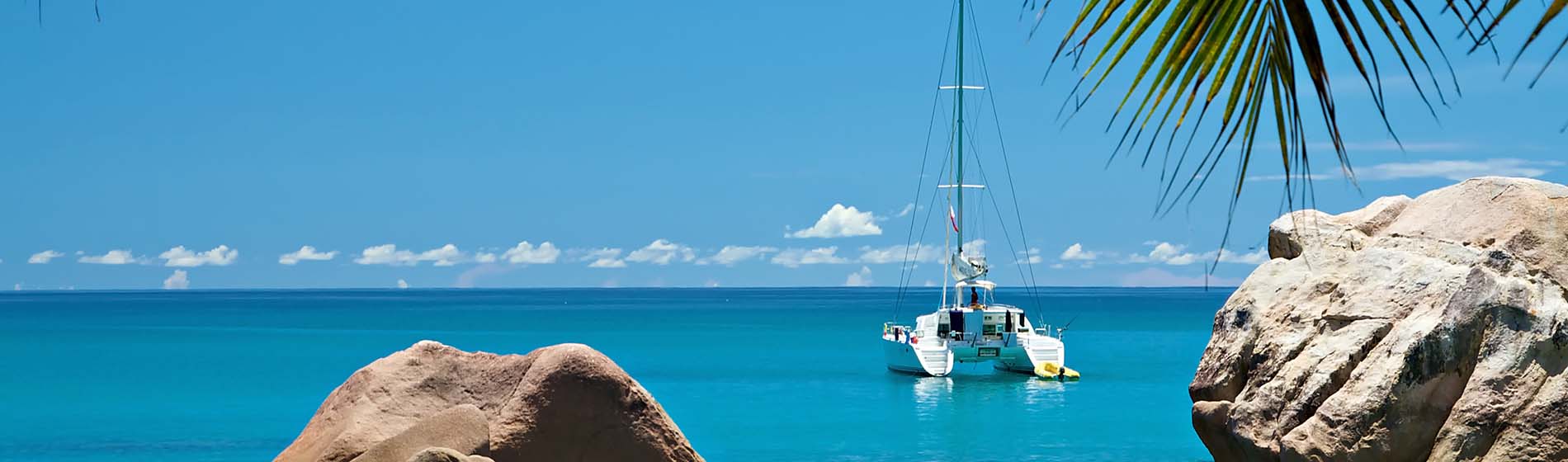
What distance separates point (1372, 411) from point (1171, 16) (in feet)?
33.8

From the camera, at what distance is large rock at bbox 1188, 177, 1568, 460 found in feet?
37.5

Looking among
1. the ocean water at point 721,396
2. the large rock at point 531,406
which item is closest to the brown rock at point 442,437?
the large rock at point 531,406

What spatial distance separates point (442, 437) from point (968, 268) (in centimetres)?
4146

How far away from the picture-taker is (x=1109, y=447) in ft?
104

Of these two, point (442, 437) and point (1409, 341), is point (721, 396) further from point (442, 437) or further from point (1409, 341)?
point (1409, 341)

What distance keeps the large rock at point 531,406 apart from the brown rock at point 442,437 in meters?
0.13

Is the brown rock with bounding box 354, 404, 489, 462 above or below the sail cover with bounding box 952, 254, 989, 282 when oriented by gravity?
below

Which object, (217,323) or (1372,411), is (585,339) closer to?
(217,323)

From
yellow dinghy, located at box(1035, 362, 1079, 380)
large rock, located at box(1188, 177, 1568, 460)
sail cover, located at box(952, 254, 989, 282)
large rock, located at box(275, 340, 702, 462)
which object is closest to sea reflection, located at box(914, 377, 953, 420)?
yellow dinghy, located at box(1035, 362, 1079, 380)

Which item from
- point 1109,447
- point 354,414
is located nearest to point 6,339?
point 1109,447

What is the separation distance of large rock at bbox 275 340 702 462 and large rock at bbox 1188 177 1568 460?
482cm

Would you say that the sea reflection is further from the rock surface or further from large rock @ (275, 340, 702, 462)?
the rock surface

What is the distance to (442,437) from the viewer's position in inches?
460

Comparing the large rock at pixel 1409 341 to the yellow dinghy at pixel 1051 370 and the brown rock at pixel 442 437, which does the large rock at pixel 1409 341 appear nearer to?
the brown rock at pixel 442 437
